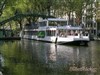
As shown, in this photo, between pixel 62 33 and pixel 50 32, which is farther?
pixel 50 32

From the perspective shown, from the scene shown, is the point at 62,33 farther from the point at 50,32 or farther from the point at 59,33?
the point at 50,32

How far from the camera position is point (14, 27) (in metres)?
147

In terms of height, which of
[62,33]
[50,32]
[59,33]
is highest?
[62,33]

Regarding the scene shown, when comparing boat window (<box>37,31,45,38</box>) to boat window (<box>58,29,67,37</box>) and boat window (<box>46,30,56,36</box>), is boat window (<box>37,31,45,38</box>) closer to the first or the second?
boat window (<box>46,30,56,36</box>)

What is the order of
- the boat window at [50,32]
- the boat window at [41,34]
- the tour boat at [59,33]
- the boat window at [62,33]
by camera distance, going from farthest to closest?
the boat window at [41,34] → the boat window at [50,32] → the boat window at [62,33] → the tour boat at [59,33]

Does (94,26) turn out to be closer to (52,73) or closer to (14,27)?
(14,27)

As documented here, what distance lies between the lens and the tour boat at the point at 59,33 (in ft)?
251

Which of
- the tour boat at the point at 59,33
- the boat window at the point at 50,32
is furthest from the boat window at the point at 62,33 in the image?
the boat window at the point at 50,32

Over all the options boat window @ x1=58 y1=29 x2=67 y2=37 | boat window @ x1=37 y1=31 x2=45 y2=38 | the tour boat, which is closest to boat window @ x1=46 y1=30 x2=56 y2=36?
the tour boat

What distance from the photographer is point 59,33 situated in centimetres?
8450

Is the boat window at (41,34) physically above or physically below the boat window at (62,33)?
below

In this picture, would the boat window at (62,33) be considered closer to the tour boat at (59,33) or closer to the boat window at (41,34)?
the tour boat at (59,33)

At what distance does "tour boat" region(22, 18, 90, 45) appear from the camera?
251 feet

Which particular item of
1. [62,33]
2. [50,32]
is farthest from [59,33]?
[50,32]
